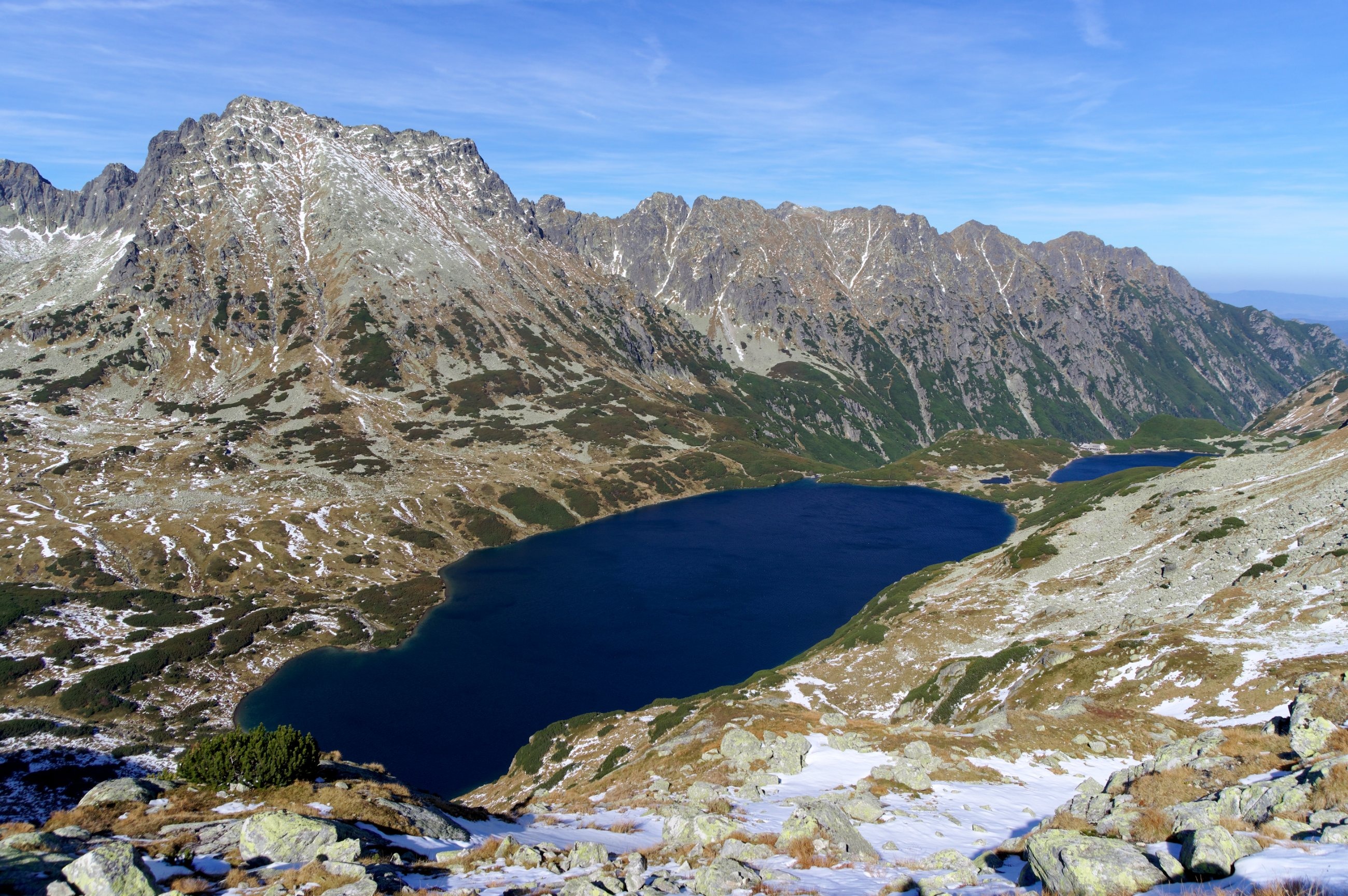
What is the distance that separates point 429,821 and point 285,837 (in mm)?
6394

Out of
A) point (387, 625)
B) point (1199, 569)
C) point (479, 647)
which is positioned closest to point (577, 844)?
point (1199, 569)

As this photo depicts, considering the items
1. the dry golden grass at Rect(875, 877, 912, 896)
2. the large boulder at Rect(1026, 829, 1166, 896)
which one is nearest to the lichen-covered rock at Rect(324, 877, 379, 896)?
the dry golden grass at Rect(875, 877, 912, 896)

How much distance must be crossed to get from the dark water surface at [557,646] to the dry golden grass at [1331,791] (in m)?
85.6

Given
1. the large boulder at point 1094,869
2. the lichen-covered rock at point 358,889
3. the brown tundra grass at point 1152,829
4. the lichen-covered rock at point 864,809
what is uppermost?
the large boulder at point 1094,869

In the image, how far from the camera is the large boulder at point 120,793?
23219 mm

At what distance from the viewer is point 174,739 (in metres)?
96.9

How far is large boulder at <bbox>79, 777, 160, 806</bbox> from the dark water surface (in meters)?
Answer: 66.0

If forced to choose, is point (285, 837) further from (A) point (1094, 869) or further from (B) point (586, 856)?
(A) point (1094, 869)

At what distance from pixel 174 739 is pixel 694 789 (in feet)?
332

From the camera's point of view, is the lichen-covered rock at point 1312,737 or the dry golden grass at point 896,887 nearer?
the dry golden grass at point 896,887

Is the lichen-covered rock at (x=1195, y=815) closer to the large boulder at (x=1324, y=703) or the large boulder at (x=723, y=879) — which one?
the large boulder at (x=1324, y=703)

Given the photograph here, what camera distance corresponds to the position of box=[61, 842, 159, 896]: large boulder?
15.9 m

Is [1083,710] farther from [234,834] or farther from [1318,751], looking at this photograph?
[234,834]

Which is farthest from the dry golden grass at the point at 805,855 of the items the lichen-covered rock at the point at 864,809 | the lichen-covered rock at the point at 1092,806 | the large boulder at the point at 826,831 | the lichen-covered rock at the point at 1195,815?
the lichen-covered rock at the point at 1195,815
